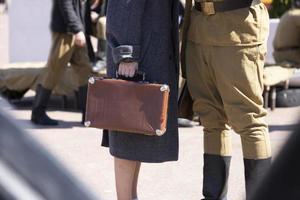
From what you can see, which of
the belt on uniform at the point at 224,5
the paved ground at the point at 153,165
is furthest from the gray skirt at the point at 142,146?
the belt on uniform at the point at 224,5

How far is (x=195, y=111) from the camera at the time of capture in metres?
3.91

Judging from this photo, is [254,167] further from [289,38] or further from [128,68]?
[289,38]

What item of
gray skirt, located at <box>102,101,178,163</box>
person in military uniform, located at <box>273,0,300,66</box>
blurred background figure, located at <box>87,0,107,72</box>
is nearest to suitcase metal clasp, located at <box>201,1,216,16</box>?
gray skirt, located at <box>102,101,178,163</box>

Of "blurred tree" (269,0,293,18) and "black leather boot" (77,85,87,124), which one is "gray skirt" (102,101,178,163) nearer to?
"black leather boot" (77,85,87,124)

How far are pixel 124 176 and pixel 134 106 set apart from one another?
42 cm

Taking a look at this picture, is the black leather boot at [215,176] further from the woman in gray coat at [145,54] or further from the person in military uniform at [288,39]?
the person in military uniform at [288,39]

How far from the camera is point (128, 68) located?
354cm

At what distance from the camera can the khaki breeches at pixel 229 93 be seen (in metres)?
3.70

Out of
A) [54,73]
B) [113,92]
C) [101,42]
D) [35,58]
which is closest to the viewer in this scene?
[113,92]

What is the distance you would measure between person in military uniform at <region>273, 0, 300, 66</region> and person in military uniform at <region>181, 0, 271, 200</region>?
11.6 ft

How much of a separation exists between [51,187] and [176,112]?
298 centimetres

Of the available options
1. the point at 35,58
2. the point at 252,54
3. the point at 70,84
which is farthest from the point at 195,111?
A: the point at 35,58

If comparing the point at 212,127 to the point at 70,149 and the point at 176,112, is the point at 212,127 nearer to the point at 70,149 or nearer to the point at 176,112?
the point at 176,112

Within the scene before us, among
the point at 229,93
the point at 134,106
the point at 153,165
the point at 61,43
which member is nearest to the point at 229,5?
the point at 229,93
